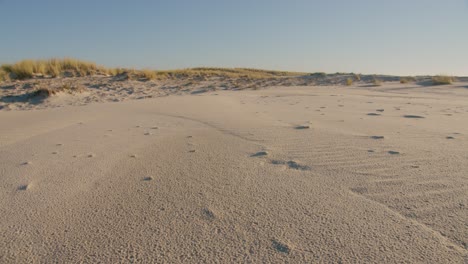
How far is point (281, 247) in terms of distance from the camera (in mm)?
1208

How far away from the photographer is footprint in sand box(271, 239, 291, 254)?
1.19 metres

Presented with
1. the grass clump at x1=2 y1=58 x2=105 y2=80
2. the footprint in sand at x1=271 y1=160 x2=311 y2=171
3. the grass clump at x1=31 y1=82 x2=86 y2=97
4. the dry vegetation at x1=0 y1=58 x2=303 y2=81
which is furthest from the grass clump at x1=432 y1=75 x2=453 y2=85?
the grass clump at x1=2 y1=58 x2=105 y2=80

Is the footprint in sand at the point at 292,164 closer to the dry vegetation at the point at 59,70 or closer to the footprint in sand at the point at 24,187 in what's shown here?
the footprint in sand at the point at 24,187

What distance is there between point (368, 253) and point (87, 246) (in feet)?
3.30

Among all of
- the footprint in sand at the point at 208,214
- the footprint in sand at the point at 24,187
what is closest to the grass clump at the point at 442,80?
the footprint in sand at the point at 208,214

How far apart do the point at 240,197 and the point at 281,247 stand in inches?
18.9

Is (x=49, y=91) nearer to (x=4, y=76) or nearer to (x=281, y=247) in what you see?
(x=4, y=76)

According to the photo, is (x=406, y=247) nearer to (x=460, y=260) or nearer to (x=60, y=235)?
(x=460, y=260)

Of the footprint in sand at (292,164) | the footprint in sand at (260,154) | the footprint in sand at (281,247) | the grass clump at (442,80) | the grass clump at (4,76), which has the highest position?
the grass clump at (442,80)

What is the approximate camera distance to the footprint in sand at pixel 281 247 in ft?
3.90

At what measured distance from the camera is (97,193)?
1761 mm

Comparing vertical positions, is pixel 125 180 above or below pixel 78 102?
above

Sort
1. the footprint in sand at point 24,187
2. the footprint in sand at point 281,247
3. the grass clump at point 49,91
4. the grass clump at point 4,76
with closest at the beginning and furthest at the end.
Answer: the footprint in sand at point 281,247
the footprint in sand at point 24,187
the grass clump at point 49,91
the grass clump at point 4,76

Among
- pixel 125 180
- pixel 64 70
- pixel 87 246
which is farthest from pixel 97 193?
pixel 64 70
